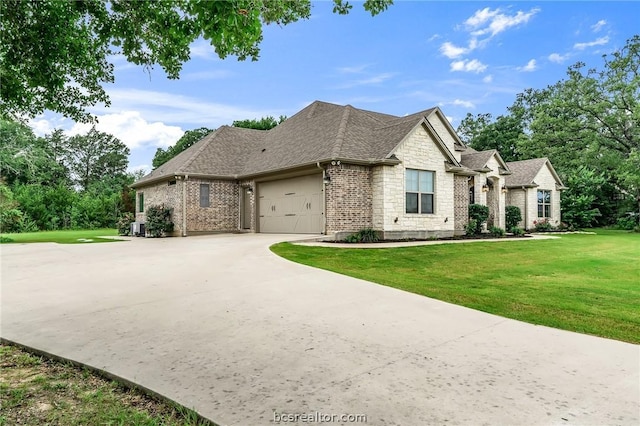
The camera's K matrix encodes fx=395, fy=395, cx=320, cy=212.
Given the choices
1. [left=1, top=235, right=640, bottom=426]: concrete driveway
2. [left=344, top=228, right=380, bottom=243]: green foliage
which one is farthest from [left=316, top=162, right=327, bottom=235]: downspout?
[left=1, top=235, right=640, bottom=426]: concrete driveway

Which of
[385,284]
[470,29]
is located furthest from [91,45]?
[470,29]

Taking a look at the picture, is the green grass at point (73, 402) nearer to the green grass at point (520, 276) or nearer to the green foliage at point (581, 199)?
the green grass at point (520, 276)

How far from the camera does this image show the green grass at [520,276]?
16.8 ft

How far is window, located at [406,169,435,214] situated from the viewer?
16.1 meters

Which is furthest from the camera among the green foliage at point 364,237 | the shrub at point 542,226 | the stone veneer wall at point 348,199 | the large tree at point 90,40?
the shrub at point 542,226

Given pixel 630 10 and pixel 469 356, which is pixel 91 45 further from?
pixel 630 10

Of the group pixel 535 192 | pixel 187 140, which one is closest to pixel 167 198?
pixel 187 140

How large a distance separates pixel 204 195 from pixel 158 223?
8.43ft

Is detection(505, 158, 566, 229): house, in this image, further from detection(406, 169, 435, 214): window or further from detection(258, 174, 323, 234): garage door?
detection(258, 174, 323, 234): garage door

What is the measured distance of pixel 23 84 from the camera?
5.50 metres

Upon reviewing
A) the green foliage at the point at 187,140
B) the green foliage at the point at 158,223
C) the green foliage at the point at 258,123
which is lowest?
the green foliage at the point at 158,223

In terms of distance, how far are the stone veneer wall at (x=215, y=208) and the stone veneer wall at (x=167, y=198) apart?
1.46ft

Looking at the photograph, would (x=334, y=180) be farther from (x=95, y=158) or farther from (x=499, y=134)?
(x=95, y=158)

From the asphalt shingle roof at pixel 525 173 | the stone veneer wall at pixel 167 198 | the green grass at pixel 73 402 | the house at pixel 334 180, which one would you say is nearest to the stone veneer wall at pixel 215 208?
the house at pixel 334 180
